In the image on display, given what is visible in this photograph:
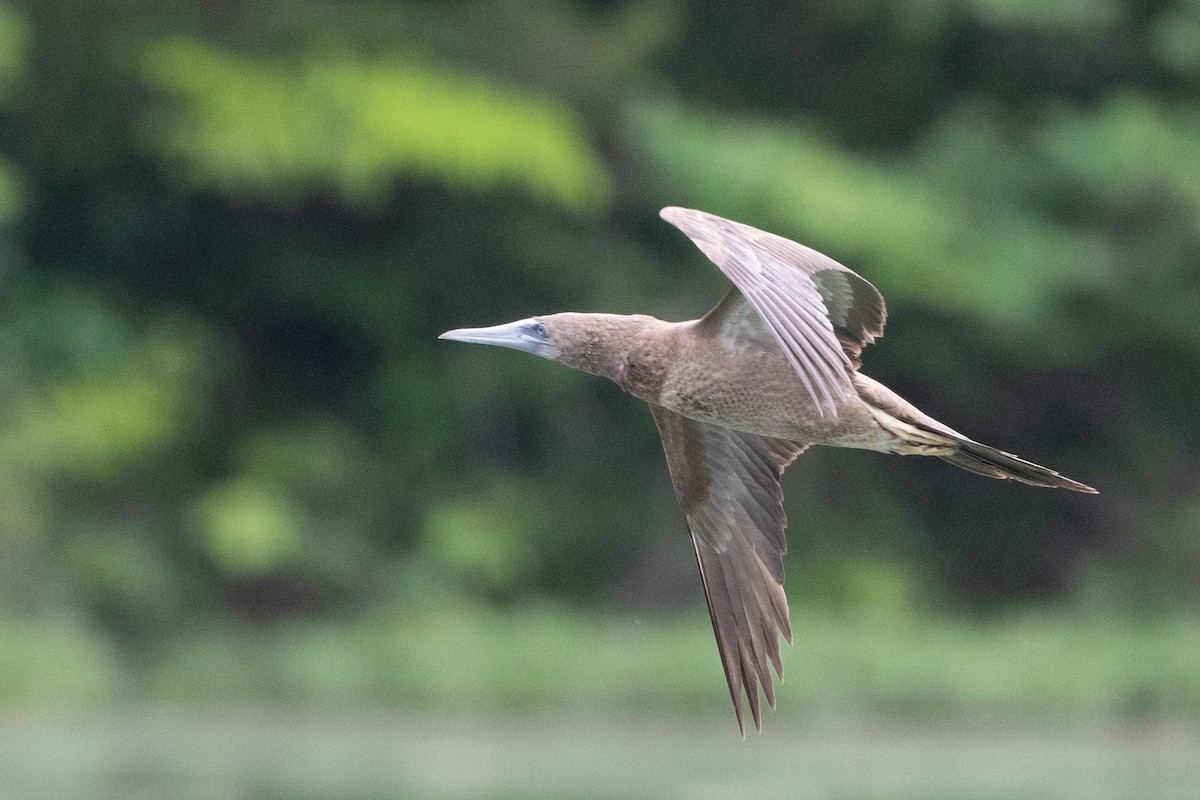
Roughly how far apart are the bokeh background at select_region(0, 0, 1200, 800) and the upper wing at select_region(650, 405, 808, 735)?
4806 millimetres

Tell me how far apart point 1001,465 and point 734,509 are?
0.92 m

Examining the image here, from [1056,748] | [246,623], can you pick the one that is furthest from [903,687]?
[246,623]

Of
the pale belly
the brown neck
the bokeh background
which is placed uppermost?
the bokeh background

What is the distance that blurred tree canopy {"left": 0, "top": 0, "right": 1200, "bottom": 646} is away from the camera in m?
11.9

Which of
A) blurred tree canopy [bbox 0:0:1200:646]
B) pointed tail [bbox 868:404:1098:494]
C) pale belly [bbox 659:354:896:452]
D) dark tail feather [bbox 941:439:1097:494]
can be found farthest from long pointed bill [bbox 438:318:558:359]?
blurred tree canopy [bbox 0:0:1200:646]

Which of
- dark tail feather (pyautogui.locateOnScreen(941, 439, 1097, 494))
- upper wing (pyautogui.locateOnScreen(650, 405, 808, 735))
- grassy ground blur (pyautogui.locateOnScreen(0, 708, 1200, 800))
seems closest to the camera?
dark tail feather (pyautogui.locateOnScreen(941, 439, 1097, 494))

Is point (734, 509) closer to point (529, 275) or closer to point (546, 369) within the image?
point (546, 369)

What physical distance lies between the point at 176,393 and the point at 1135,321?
5.44m

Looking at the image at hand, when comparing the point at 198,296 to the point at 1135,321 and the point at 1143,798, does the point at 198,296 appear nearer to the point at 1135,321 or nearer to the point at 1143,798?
the point at 1135,321

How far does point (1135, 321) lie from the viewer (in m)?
12.9

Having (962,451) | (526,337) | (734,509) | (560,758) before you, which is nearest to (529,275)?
(560,758)

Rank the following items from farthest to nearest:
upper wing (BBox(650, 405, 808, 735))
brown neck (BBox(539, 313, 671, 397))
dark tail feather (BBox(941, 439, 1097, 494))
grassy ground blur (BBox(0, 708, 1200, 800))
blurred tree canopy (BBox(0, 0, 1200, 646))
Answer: blurred tree canopy (BBox(0, 0, 1200, 646)) < grassy ground blur (BBox(0, 708, 1200, 800)) < upper wing (BBox(650, 405, 808, 735)) < brown neck (BBox(539, 313, 671, 397)) < dark tail feather (BBox(941, 439, 1097, 494))

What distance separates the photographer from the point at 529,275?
13078 mm

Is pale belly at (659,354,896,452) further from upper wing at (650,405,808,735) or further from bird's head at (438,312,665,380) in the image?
upper wing at (650,405,808,735)
